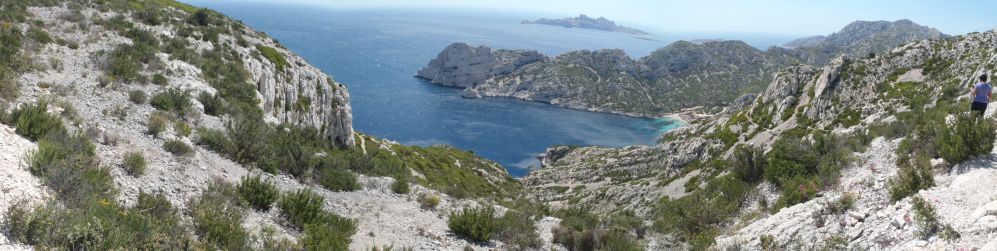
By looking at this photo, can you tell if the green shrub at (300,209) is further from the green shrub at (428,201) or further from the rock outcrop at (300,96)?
the rock outcrop at (300,96)

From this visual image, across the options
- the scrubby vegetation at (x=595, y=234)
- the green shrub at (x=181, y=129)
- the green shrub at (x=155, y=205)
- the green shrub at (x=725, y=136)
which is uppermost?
the green shrub at (x=155, y=205)

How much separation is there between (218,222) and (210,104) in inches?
518

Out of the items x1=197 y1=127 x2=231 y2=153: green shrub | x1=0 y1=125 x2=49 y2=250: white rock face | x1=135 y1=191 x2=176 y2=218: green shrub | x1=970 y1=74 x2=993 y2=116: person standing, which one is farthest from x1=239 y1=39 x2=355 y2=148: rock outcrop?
x1=970 y1=74 x2=993 y2=116: person standing

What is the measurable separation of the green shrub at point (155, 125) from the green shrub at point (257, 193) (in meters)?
4.52

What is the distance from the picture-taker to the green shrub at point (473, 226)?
13.8m

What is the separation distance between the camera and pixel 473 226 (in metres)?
13.8

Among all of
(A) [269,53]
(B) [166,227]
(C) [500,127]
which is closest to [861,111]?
(B) [166,227]

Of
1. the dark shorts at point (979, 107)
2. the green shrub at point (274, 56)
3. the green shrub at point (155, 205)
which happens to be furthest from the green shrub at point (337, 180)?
the green shrub at point (274, 56)

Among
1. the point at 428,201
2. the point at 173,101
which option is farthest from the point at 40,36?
the point at 428,201

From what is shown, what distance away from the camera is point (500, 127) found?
153 metres

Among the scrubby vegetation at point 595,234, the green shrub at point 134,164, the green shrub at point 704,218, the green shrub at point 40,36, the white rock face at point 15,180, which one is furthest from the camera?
the green shrub at point 40,36

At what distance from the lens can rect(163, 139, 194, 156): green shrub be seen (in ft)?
44.4

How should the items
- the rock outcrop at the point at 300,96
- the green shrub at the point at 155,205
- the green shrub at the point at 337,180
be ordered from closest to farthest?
the green shrub at the point at 155,205 < the green shrub at the point at 337,180 < the rock outcrop at the point at 300,96

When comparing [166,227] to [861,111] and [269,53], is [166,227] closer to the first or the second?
[269,53]
